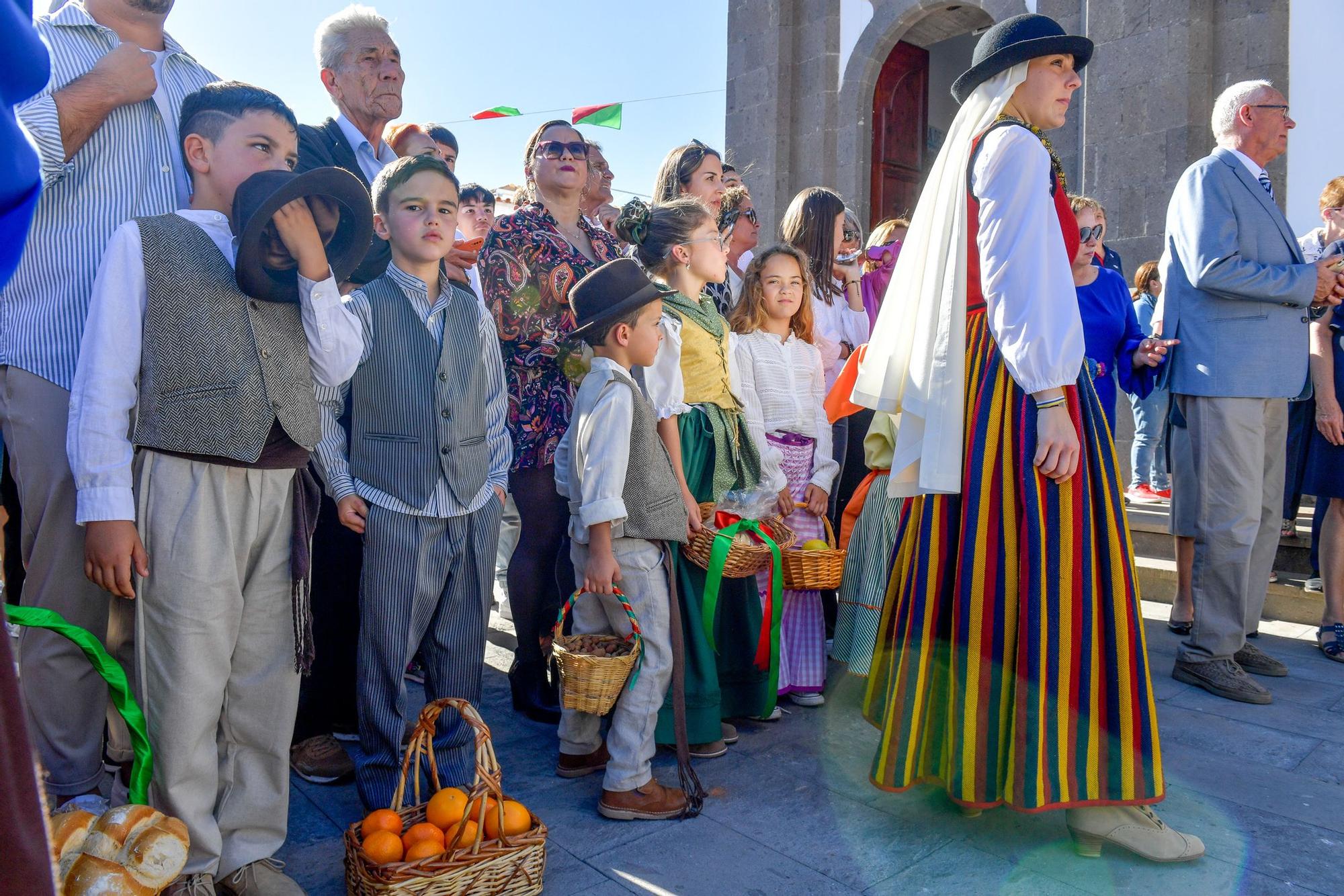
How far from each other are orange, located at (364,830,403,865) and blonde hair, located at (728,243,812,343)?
7.62 feet

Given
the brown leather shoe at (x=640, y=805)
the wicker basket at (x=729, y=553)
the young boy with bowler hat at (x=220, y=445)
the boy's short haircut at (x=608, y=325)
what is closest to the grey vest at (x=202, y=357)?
the young boy with bowler hat at (x=220, y=445)

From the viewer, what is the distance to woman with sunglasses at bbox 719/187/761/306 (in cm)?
441

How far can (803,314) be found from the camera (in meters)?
4.09

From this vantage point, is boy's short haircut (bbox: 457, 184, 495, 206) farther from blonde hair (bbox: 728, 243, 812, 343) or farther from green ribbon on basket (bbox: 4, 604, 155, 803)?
green ribbon on basket (bbox: 4, 604, 155, 803)

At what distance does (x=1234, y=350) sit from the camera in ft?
13.1

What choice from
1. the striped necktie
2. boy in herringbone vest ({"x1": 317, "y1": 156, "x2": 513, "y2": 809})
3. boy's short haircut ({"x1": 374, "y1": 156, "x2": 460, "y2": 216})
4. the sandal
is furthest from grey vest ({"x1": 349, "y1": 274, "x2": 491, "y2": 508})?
the sandal

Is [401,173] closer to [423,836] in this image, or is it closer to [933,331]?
[933,331]

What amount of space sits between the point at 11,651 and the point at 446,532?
6.58 feet

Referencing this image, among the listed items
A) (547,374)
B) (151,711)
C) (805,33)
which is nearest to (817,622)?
(547,374)

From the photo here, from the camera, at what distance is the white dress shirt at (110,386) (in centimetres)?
206

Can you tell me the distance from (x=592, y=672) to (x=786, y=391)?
1557 millimetres

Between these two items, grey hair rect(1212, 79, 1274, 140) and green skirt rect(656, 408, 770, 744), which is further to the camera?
grey hair rect(1212, 79, 1274, 140)

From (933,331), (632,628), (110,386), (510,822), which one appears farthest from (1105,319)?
(110,386)

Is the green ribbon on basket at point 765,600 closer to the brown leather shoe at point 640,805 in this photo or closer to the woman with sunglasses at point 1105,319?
the brown leather shoe at point 640,805
